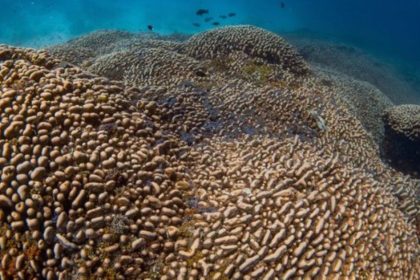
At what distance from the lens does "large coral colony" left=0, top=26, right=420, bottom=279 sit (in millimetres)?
2635

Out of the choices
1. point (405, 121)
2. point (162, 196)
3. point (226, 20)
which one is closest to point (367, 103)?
point (405, 121)

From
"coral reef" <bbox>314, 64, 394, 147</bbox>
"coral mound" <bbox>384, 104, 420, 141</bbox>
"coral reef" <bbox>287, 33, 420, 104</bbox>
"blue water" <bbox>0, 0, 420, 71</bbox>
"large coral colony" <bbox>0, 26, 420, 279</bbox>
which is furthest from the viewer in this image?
"blue water" <bbox>0, 0, 420, 71</bbox>

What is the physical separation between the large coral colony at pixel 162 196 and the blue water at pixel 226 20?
26261 millimetres

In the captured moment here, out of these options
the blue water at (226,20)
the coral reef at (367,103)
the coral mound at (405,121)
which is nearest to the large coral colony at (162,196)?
the coral mound at (405,121)

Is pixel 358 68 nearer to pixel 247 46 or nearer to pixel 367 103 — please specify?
pixel 367 103

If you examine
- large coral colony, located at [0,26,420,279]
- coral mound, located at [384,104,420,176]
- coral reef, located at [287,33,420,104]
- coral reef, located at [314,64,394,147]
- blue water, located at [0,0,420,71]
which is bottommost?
large coral colony, located at [0,26,420,279]

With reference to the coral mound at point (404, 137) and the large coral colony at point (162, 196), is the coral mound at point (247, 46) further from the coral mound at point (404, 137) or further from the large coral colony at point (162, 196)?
the large coral colony at point (162, 196)

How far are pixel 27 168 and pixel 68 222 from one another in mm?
560

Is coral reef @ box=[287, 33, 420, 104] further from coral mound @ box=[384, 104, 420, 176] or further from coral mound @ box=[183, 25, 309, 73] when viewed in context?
coral mound @ box=[183, 25, 309, 73]

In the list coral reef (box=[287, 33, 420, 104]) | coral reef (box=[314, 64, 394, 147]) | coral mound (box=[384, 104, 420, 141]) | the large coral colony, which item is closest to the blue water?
coral reef (box=[287, 33, 420, 104])

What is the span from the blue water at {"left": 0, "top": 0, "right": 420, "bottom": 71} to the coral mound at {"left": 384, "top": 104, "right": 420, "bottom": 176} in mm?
25976

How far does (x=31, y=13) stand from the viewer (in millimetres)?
38531

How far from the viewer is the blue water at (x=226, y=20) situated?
35.4 metres

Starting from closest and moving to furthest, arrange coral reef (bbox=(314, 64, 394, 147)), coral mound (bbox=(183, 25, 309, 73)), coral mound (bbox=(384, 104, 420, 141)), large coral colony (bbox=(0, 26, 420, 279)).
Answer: large coral colony (bbox=(0, 26, 420, 279)) < coral mound (bbox=(183, 25, 309, 73)) < coral mound (bbox=(384, 104, 420, 141)) < coral reef (bbox=(314, 64, 394, 147))
